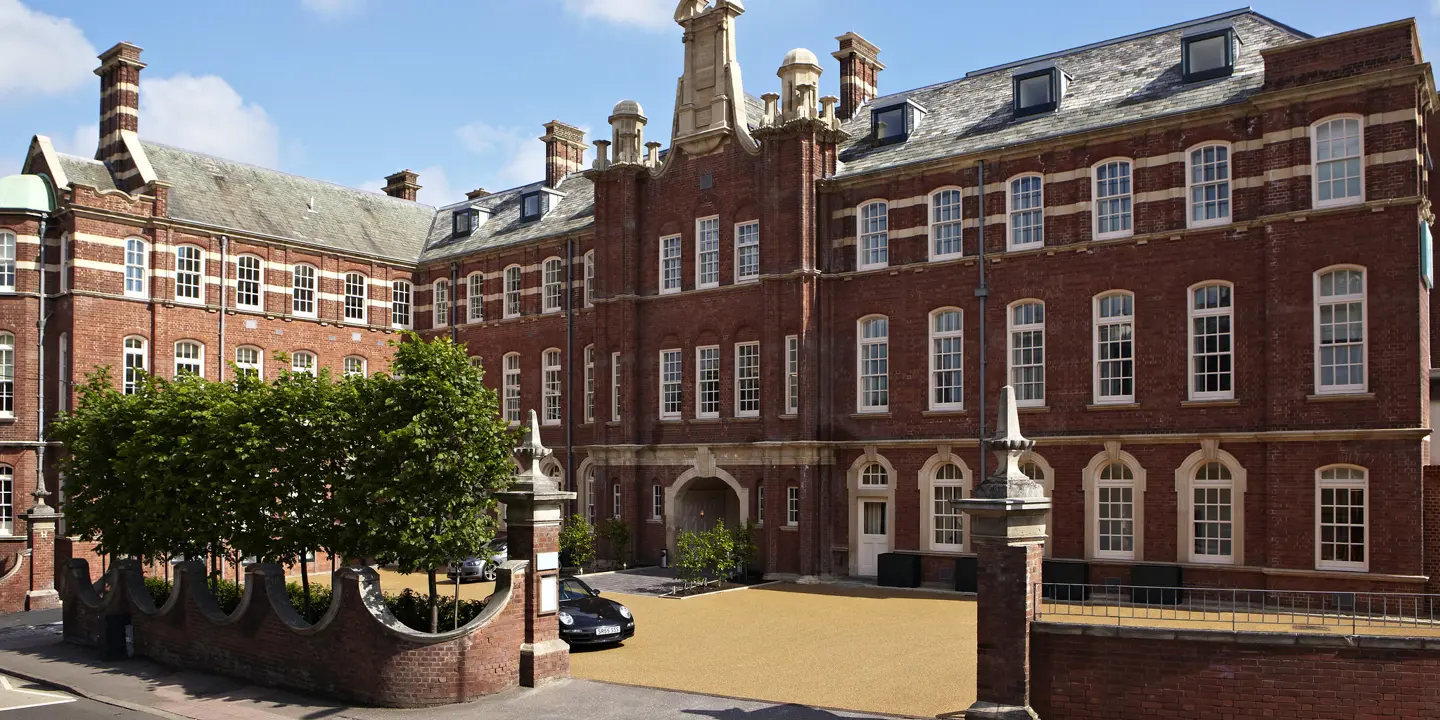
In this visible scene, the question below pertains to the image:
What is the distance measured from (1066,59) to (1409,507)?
15.8 metres

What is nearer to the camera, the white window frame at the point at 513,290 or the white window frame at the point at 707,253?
the white window frame at the point at 707,253

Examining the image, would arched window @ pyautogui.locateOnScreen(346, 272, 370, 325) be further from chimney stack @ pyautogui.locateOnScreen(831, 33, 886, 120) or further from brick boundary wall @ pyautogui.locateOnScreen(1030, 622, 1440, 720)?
brick boundary wall @ pyautogui.locateOnScreen(1030, 622, 1440, 720)

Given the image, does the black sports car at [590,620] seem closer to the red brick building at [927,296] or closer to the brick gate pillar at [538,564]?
the brick gate pillar at [538,564]

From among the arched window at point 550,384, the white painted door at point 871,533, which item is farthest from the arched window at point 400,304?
the white painted door at point 871,533

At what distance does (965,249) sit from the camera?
31.6m

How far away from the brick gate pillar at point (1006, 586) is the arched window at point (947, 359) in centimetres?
1684

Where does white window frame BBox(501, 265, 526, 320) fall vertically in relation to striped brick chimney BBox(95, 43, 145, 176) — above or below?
below

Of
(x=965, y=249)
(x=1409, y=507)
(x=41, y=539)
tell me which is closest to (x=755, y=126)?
(x=965, y=249)

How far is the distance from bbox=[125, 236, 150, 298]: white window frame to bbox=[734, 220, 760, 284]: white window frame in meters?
21.2

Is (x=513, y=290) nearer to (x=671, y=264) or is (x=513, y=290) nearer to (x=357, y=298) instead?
(x=357, y=298)

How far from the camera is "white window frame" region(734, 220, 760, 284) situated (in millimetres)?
35500

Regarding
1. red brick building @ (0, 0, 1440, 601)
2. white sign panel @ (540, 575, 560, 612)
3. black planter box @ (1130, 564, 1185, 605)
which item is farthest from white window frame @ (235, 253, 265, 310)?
black planter box @ (1130, 564, 1185, 605)

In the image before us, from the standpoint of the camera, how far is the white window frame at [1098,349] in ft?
94.7

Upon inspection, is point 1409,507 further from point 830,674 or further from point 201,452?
point 201,452
